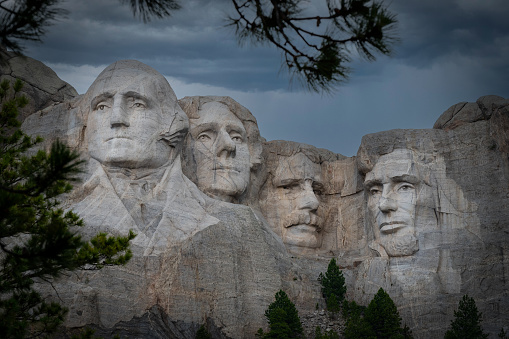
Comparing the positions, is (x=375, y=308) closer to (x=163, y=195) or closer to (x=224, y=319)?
(x=224, y=319)

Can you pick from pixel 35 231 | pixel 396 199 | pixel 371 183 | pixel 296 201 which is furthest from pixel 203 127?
pixel 35 231

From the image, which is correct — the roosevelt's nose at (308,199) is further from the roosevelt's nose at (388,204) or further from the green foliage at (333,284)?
the green foliage at (333,284)

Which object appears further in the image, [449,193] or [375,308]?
[449,193]

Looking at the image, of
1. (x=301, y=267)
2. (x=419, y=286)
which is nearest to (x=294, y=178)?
(x=301, y=267)

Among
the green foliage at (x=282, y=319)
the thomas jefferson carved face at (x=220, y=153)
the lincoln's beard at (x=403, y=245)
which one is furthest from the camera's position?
the thomas jefferson carved face at (x=220, y=153)

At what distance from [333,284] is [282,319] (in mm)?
2259

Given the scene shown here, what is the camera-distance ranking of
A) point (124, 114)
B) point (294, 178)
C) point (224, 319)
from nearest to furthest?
point (224, 319), point (124, 114), point (294, 178)

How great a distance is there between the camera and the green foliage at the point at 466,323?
1864 centimetres

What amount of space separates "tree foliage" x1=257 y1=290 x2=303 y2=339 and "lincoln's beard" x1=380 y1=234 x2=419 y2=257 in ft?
8.73

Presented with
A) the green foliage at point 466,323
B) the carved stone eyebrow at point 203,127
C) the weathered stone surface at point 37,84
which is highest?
the weathered stone surface at point 37,84

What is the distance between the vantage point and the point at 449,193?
2081 centimetres

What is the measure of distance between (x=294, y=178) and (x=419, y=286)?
12.3ft

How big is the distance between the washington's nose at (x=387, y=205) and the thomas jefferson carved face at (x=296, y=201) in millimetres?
1722

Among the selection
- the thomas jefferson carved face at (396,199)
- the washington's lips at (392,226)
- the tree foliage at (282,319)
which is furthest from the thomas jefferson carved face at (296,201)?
the tree foliage at (282,319)
